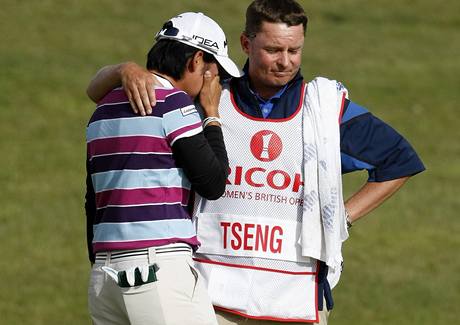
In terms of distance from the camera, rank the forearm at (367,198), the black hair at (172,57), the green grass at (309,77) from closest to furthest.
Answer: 1. the black hair at (172,57)
2. the forearm at (367,198)
3. the green grass at (309,77)

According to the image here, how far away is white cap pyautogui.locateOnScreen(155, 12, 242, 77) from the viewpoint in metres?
5.11

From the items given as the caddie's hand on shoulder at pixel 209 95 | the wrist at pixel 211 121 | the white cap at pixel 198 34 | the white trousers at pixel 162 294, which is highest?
the white cap at pixel 198 34

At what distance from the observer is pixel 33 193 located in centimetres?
1308

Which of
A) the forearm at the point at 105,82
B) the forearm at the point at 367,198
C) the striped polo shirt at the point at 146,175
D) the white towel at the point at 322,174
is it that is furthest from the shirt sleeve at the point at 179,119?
the forearm at the point at 367,198

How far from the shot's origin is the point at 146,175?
4.90 meters

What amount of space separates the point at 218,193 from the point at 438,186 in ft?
29.2

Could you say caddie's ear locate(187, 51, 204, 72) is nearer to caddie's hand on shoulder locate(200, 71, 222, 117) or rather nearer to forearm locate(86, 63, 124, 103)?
caddie's hand on shoulder locate(200, 71, 222, 117)

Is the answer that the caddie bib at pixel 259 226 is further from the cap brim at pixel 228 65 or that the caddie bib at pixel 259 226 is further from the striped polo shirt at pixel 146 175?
the striped polo shirt at pixel 146 175

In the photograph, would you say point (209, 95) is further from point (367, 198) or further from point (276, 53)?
point (367, 198)

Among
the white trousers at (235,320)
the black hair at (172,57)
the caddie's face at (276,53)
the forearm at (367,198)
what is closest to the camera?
the black hair at (172,57)

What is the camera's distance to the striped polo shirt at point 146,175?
193 inches

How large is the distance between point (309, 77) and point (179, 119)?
39.8 feet

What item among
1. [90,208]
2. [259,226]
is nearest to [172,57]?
[90,208]

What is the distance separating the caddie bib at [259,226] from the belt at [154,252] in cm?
44
